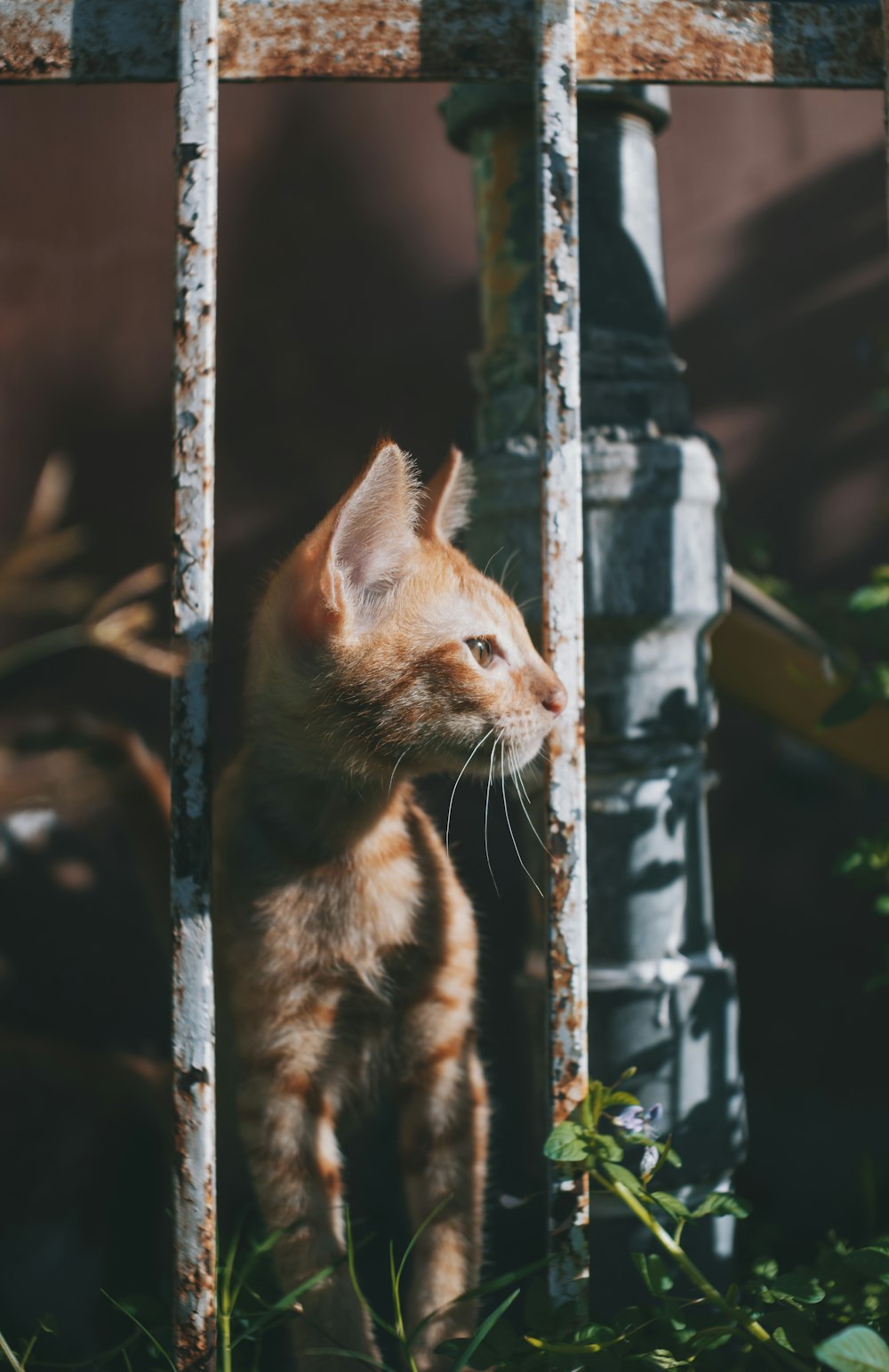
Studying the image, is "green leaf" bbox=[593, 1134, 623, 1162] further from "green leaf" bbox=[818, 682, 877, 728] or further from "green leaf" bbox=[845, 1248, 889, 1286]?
"green leaf" bbox=[818, 682, 877, 728]

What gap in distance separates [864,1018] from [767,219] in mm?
1774

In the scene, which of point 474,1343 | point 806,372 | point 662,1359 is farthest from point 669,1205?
point 806,372

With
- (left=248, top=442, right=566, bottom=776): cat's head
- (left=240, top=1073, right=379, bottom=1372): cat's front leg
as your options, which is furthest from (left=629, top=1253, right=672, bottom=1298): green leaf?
(left=248, top=442, right=566, bottom=776): cat's head

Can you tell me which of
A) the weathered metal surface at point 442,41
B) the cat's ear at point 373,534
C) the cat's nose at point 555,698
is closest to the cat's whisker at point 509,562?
the cat's ear at point 373,534

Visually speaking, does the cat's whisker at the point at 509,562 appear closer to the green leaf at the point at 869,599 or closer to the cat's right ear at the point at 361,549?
the cat's right ear at the point at 361,549

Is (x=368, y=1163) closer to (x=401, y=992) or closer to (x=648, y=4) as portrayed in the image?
(x=401, y=992)

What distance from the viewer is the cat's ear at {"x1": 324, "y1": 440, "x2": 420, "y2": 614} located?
53.7 inches

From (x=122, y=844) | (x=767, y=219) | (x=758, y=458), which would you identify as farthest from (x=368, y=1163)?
(x=767, y=219)

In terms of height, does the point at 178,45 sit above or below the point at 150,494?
above

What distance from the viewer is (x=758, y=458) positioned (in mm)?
2471

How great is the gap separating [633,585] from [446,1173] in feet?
3.05

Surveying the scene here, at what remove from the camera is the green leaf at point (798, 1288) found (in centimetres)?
123

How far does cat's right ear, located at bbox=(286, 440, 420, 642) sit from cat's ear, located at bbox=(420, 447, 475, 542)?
14 cm

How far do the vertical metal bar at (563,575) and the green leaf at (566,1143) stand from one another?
1.4 inches
